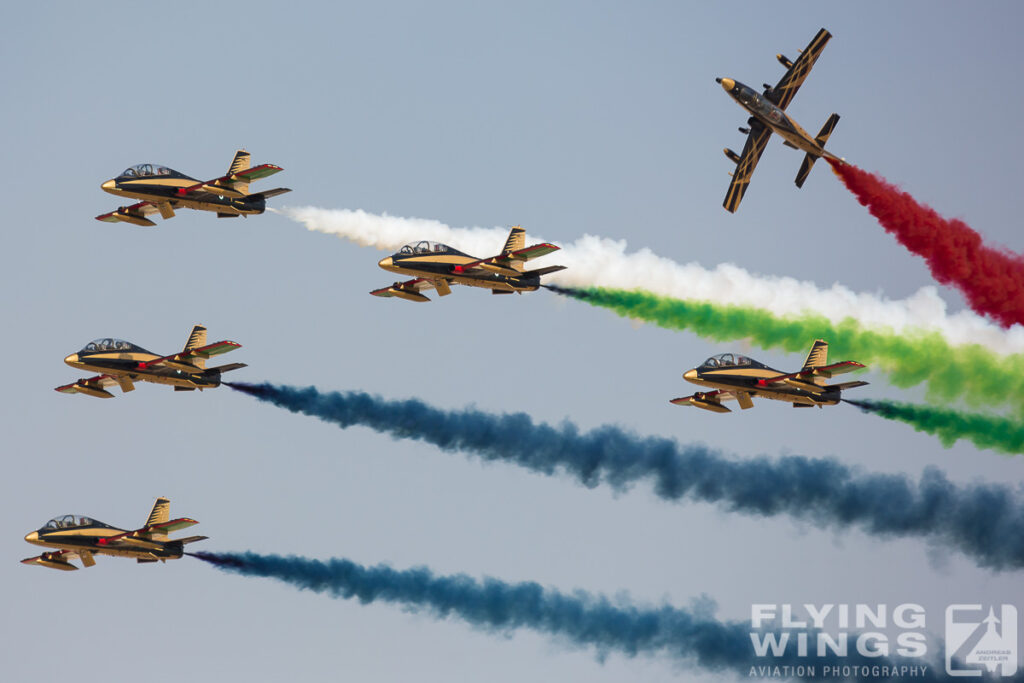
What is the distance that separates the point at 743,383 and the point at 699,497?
42.6ft

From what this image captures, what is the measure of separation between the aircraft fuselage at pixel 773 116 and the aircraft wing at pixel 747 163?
3807 millimetres

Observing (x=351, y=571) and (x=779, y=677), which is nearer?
(x=779, y=677)

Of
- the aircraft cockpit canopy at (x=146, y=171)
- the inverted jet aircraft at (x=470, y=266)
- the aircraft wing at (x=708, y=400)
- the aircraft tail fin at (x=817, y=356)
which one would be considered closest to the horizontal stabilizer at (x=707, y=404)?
the aircraft wing at (x=708, y=400)

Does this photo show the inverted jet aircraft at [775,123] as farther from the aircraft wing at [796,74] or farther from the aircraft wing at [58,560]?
the aircraft wing at [58,560]

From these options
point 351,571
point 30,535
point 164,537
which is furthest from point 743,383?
point 30,535

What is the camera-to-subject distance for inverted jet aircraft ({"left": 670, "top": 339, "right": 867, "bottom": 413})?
114125mm

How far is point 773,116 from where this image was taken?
12788cm

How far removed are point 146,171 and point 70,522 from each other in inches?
961

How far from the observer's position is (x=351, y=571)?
127188 millimetres

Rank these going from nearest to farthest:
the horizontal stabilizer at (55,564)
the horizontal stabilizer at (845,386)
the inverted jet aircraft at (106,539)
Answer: the horizontal stabilizer at (845,386) < the inverted jet aircraft at (106,539) < the horizontal stabilizer at (55,564)

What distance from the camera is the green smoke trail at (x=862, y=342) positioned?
124438 mm

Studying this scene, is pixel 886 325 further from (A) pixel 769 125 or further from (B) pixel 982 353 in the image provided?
(A) pixel 769 125

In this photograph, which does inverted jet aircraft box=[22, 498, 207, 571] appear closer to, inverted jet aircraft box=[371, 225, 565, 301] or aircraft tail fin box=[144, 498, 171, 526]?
aircraft tail fin box=[144, 498, 171, 526]

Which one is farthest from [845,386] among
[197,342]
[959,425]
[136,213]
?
[136,213]
